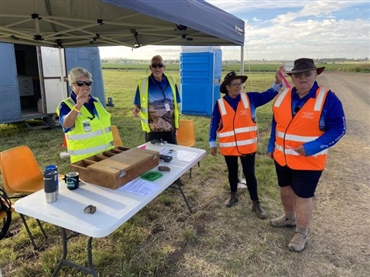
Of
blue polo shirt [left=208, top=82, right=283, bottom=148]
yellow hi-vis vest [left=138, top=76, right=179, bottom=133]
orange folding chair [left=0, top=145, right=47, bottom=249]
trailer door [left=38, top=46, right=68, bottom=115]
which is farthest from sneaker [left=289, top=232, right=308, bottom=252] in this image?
trailer door [left=38, top=46, right=68, bottom=115]

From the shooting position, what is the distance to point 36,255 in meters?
2.56

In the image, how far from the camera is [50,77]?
23.3 ft

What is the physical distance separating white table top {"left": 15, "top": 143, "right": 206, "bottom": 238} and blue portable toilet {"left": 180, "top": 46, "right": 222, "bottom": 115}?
297 inches

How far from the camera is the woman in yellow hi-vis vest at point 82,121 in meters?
2.34

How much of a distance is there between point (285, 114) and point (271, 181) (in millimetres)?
1952

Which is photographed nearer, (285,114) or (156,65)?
(285,114)

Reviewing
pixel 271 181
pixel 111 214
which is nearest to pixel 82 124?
pixel 111 214

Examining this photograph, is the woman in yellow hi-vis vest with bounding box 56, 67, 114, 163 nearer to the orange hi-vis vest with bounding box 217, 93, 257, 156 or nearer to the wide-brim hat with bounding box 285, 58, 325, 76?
the orange hi-vis vest with bounding box 217, 93, 257, 156

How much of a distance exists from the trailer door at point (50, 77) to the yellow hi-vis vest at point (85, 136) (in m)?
4.92

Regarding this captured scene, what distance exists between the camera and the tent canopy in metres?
2.15

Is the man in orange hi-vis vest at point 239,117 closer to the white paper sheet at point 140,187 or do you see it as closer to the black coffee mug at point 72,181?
the white paper sheet at point 140,187

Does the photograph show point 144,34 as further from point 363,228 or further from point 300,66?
point 363,228

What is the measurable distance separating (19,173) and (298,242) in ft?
9.39

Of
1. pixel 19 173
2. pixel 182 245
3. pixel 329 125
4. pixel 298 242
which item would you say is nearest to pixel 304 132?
pixel 329 125
